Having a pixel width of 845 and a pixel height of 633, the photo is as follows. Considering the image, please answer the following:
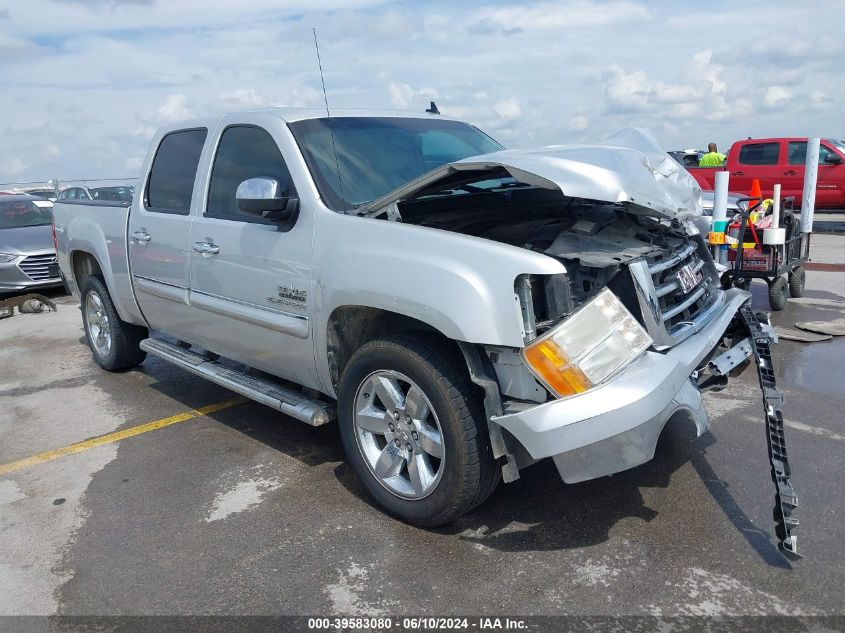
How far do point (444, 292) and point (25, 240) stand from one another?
941 centimetres

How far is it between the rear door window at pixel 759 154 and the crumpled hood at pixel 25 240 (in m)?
13.7

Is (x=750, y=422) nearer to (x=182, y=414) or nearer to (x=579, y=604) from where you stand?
(x=579, y=604)

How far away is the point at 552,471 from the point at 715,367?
39.6 inches

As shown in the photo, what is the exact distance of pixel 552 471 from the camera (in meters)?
3.88

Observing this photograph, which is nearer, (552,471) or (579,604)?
(579,604)

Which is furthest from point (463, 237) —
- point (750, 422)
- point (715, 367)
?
point (750, 422)

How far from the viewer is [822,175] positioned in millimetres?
15344

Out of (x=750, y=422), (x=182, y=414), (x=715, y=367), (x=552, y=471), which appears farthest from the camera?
(x=182, y=414)

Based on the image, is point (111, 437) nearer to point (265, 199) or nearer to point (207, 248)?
point (207, 248)

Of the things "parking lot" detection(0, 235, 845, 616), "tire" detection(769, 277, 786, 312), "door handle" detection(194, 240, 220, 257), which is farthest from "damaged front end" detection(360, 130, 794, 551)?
"tire" detection(769, 277, 786, 312)

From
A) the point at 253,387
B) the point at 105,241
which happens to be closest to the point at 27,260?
the point at 105,241

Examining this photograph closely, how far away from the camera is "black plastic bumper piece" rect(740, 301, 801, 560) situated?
287 cm

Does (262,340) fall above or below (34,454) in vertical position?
above

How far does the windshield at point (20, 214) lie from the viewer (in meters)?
11.3
